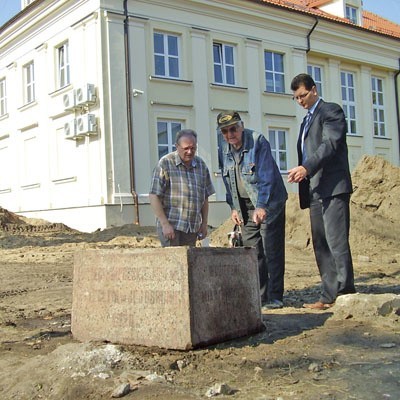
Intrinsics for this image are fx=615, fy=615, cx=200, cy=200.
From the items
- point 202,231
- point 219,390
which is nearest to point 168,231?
point 202,231

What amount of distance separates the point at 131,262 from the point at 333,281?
2.20 m

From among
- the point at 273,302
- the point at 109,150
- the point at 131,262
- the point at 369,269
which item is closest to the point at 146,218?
the point at 109,150

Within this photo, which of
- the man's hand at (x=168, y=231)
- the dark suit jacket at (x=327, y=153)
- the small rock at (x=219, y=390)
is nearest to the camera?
the small rock at (x=219, y=390)

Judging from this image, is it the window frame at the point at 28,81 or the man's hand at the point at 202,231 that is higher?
the window frame at the point at 28,81

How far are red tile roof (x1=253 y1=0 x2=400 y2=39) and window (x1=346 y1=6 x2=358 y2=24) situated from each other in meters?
0.49

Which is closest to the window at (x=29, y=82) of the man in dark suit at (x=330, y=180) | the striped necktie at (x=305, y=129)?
the striped necktie at (x=305, y=129)

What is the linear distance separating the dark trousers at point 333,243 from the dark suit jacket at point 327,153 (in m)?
0.10

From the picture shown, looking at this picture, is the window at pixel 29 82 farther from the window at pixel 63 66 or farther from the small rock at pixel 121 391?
the small rock at pixel 121 391

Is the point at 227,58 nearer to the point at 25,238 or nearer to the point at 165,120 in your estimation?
the point at 165,120

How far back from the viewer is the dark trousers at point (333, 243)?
5.50m

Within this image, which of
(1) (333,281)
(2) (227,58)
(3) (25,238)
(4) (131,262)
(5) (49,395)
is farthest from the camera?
(2) (227,58)

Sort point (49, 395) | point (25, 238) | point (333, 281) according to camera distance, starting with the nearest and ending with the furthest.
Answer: point (49, 395)
point (333, 281)
point (25, 238)

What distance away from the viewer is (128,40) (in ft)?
63.8

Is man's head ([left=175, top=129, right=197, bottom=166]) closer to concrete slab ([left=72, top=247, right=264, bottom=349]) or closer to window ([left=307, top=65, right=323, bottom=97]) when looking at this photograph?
concrete slab ([left=72, top=247, right=264, bottom=349])
